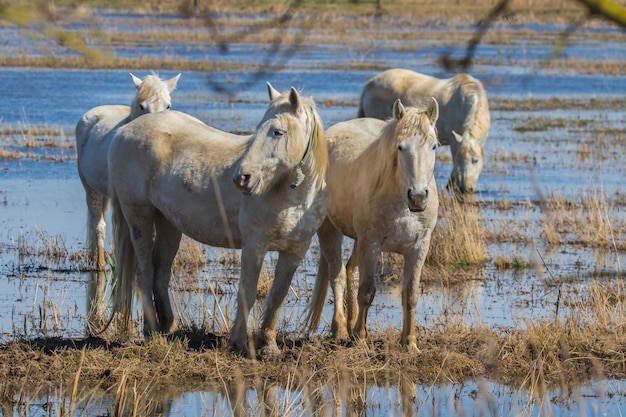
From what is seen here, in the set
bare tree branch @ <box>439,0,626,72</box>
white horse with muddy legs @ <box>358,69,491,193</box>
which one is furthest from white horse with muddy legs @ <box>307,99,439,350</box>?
white horse with muddy legs @ <box>358,69,491,193</box>

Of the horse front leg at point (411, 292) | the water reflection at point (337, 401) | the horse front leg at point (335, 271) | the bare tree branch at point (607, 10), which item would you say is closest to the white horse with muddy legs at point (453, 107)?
the horse front leg at point (335, 271)

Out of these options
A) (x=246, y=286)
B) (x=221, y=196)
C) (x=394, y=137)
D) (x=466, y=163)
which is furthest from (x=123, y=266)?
(x=466, y=163)

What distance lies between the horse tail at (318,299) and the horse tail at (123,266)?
49.9 inches

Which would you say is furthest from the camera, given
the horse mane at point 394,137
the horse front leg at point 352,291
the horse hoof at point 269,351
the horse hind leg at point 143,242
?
the horse front leg at point 352,291

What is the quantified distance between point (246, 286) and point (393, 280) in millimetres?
3473

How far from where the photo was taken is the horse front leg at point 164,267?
7.27 meters

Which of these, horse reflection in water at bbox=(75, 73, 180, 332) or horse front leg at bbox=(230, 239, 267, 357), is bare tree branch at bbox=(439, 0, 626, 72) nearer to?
horse front leg at bbox=(230, 239, 267, 357)

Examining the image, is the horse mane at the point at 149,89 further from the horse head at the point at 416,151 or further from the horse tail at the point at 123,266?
the horse head at the point at 416,151

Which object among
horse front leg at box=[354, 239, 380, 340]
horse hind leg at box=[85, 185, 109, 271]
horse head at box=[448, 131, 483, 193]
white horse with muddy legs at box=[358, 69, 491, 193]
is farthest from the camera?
white horse with muddy legs at box=[358, 69, 491, 193]

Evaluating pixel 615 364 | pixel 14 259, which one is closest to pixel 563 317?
pixel 615 364

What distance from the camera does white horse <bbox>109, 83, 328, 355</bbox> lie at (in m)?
6.45

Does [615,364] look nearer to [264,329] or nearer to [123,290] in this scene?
[264,329]

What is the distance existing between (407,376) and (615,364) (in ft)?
4.81

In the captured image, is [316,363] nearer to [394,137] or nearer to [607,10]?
[394,137]
